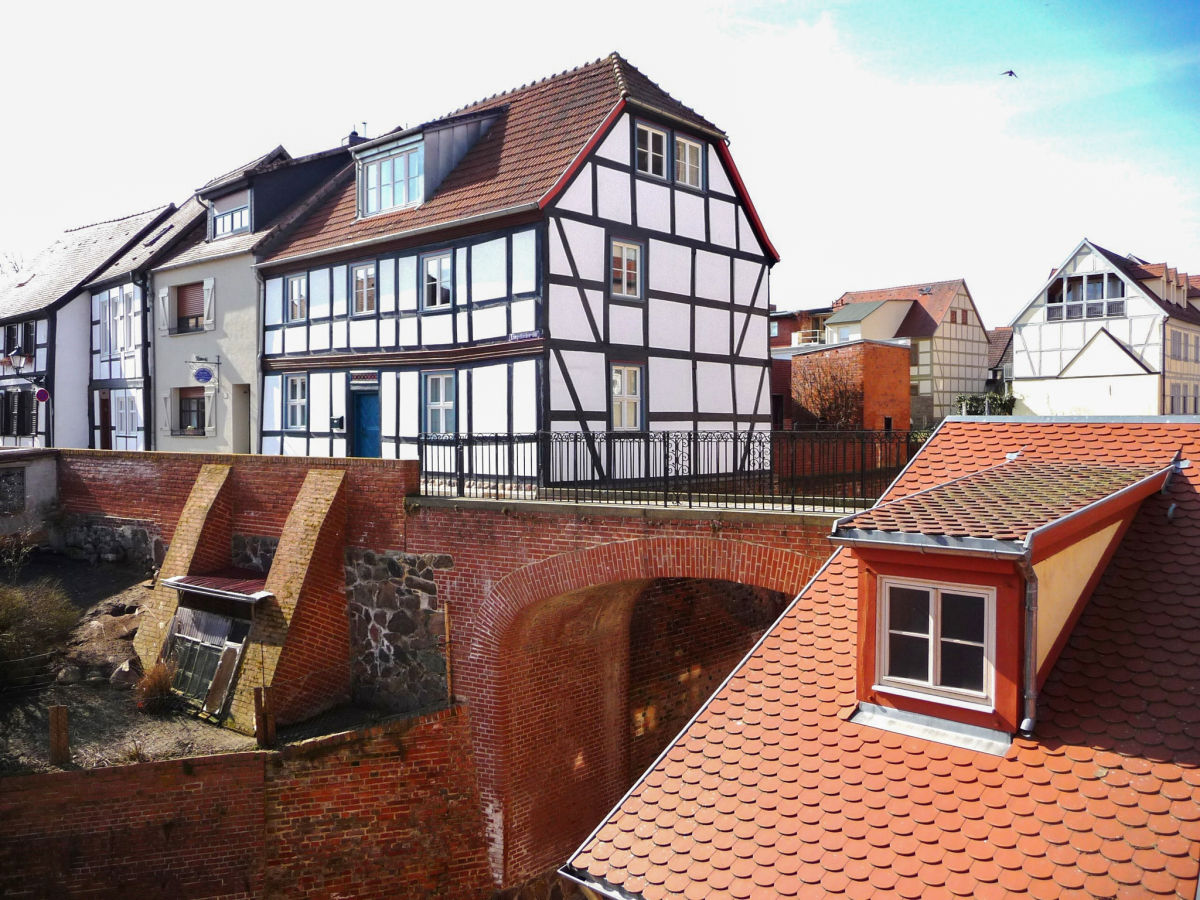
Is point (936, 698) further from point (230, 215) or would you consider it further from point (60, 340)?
point (60, 340)

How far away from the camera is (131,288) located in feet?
76.1

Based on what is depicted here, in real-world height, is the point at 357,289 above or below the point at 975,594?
above

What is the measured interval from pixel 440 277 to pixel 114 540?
8141 millimetres

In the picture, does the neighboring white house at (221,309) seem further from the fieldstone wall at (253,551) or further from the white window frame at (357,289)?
the fieldstone wall at (253,551)

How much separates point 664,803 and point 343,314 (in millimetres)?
13223

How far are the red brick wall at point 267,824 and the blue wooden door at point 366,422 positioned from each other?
715cm

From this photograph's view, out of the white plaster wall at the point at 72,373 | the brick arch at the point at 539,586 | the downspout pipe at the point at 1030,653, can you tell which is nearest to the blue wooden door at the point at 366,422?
the brick arch at the point at 539,586

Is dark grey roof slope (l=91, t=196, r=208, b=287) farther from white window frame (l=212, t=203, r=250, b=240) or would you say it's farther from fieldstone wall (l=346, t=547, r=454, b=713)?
fieldstone wall (l=346, t=547, r=454, b=713)

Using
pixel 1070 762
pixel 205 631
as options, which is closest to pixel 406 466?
pixel 205 631

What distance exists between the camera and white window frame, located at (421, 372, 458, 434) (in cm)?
1575

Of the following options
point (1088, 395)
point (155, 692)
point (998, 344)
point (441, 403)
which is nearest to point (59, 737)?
point (155, 692)

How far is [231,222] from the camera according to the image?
69.0 feet

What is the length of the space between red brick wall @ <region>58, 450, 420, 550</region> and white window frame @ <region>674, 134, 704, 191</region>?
7719 mm

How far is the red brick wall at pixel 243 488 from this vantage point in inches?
499
